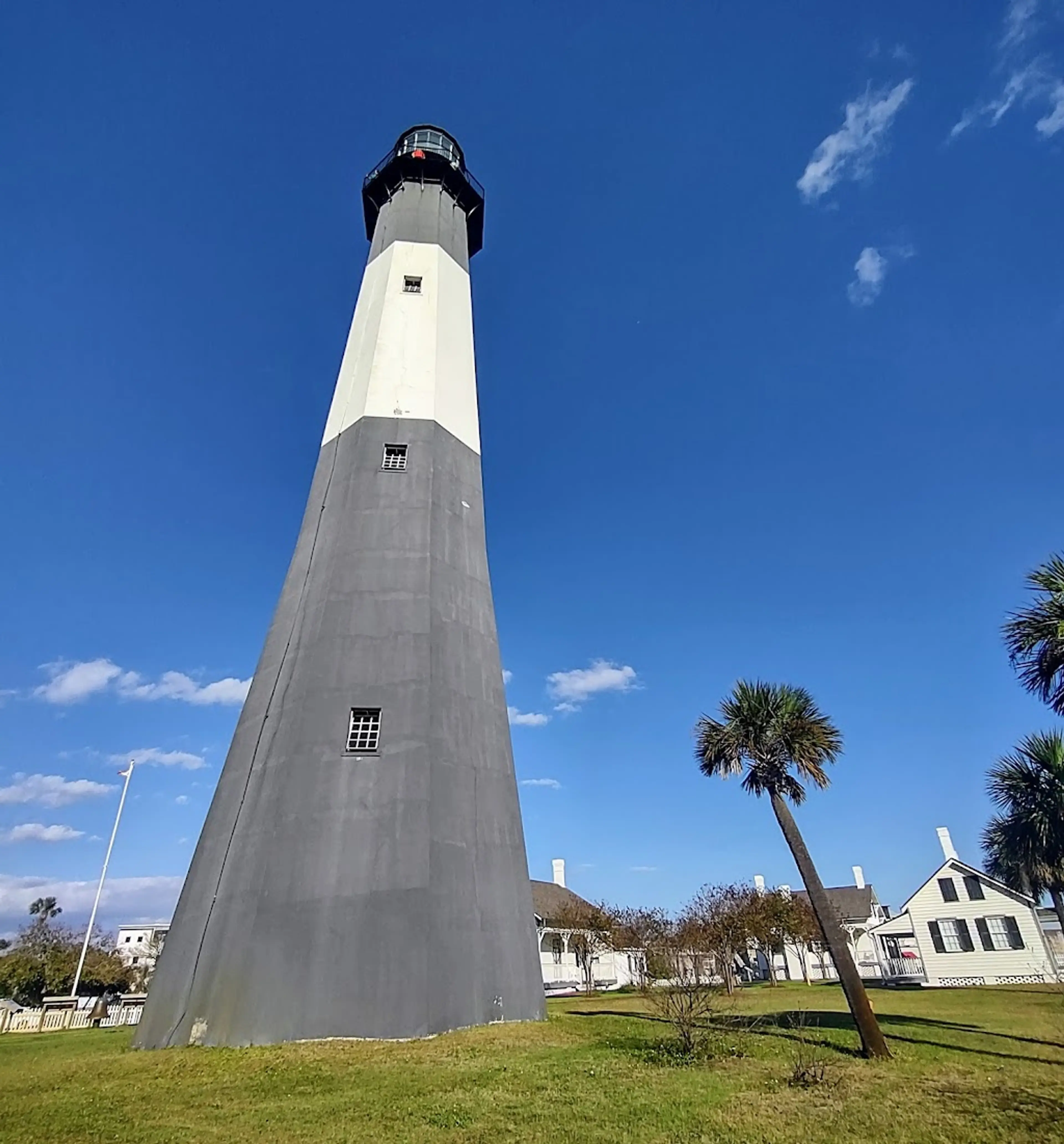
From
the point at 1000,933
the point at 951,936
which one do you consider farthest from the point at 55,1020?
the point at 1000,933

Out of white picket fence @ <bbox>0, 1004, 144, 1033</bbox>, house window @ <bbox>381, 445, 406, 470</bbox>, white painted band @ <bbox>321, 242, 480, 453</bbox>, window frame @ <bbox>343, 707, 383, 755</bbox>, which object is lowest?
white picket fence @ <bbox>0, 1004, 144, 1033</bbox>

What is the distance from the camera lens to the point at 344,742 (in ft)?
44.2

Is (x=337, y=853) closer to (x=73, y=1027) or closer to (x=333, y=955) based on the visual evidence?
(x=333, y=955)

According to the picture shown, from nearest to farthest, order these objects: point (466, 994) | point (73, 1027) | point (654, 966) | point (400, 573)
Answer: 1. point (466, 994)
2. point (400, 573)
3. point (654, 966)
4. point (73, 1027)

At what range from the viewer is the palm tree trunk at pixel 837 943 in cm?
1134

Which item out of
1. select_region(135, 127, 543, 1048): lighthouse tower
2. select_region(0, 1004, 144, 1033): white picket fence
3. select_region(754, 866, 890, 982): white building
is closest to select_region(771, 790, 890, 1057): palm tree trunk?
select_region(135, 127, 543, 1048): lighthouse tower

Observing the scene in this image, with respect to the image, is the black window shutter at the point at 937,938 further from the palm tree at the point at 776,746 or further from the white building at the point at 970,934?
the palm tree at the point at 776,746

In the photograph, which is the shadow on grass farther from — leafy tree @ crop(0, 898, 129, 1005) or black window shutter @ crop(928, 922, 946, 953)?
leafy tree @ crop(0, 898, 129, 1005)

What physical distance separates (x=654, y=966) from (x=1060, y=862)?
66.5ft

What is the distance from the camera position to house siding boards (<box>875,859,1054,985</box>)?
32844 millimetres

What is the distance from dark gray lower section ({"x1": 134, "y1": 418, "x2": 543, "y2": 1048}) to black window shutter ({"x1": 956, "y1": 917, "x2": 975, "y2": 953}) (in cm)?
3173

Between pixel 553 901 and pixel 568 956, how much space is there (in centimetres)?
416

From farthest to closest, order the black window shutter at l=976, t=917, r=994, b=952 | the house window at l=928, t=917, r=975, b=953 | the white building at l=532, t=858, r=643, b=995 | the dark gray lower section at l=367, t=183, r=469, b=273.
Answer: the white building at l=532, t=858, r=643, b=995
the house window at l=928, t=917, r=975, b=953
the black window shutter at l=976, t=917, r=994, b=952
the dark gray lower section at l=367, t=183, r=469, b=273

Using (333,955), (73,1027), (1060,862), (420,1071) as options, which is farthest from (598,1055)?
(1060,862)
